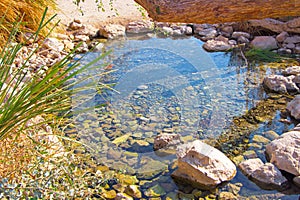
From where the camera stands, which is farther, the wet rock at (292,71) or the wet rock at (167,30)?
the wet rock at (167,30)

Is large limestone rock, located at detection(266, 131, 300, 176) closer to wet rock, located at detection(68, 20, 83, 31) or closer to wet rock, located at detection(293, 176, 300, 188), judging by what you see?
wet rock, located at detection(293, 176, 300, 188)

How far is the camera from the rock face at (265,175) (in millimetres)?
2289

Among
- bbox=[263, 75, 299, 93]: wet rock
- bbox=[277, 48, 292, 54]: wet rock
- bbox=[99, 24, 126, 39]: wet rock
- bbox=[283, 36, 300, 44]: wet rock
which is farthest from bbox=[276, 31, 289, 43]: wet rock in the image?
bbox=[99, 24, 126, 39]: wet rock

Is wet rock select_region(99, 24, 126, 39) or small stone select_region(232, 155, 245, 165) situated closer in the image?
small stone select_region(232, 155, 245, 165)

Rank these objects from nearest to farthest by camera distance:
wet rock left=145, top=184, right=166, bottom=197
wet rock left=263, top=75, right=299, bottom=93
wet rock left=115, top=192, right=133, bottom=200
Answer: wet rock left=115, top=192, right=133, bottom=200, wet rock left=145, top=184, right=166, bottom=197, wet rock left=263, top=75, right=299, bottom=93

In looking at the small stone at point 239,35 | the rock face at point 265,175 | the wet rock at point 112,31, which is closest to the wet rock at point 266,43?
the small stone at point 239,35

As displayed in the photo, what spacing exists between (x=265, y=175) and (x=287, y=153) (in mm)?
225

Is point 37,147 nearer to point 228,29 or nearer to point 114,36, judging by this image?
point 114,36

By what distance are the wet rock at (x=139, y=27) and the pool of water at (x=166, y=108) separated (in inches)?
23.4

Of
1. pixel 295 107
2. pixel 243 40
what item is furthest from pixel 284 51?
pixel 295 107

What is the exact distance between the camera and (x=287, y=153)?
238cm

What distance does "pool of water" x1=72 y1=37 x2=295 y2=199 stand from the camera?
8.66 feet

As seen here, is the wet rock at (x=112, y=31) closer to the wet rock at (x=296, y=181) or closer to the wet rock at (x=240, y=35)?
the wet rock at (x=240, y=35)

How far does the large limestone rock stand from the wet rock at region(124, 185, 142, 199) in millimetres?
947
